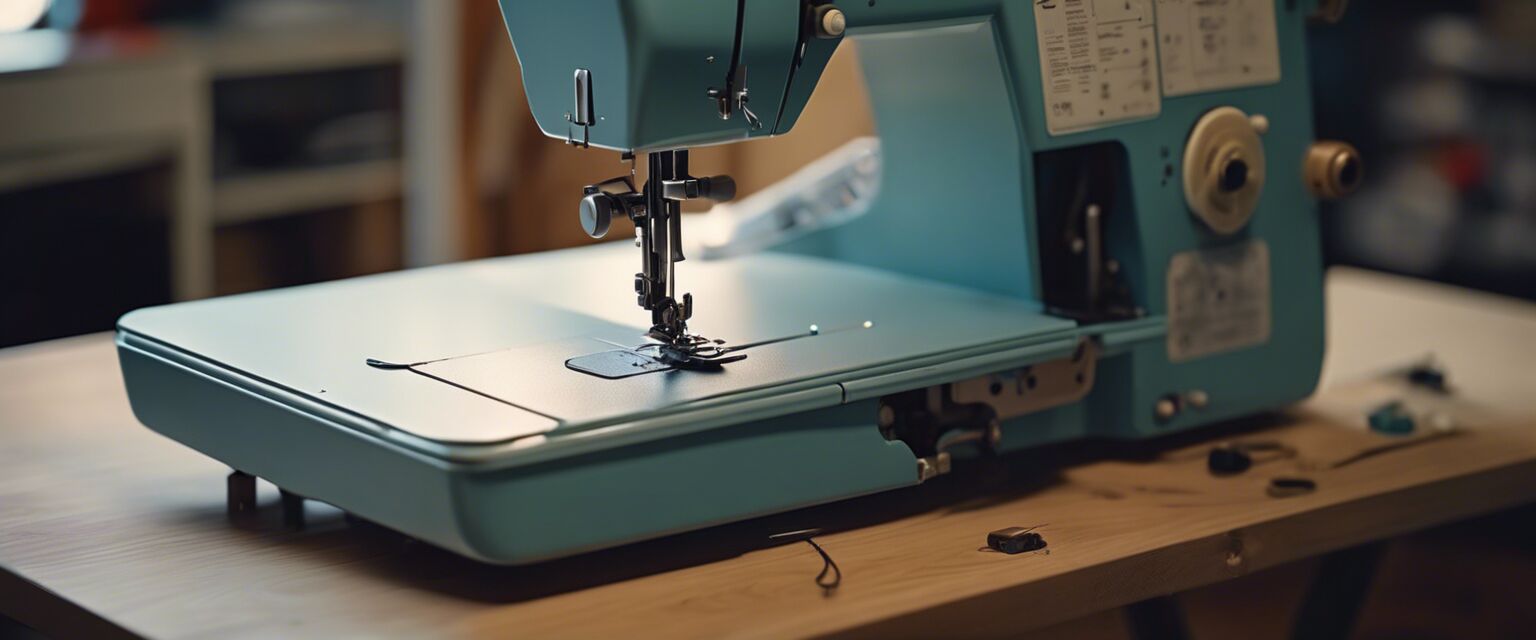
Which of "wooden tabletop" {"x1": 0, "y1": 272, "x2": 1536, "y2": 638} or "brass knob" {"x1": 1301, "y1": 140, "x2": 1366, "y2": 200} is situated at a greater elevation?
"brass knob" {"x1": 1301, "y1": 140, "x2": 1366, "y2": 200}

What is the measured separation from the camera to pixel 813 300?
1768 mm

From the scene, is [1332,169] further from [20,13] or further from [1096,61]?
[20,13]

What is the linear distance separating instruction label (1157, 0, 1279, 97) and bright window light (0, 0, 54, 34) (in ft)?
9.43

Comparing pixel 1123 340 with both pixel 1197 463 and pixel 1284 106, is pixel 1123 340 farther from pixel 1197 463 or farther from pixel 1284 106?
pixel 1284 106

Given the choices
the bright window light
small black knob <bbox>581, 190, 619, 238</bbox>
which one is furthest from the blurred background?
small black knob <bbox>581, 190, 619, 238</bbox>

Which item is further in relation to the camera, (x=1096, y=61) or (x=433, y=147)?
(x=433, y=147)

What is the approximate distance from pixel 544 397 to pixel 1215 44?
31.5 inches

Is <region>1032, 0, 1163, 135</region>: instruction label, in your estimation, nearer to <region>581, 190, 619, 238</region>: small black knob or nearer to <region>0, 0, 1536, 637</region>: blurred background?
<region>581, 190, 619, 238</region>: small black knob

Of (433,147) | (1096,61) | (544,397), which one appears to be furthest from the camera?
(433,147)

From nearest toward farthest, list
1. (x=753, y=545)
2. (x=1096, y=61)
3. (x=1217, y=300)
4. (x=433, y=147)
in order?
(x=753, y=545) → (x=1096, y=61) → (x=1217, y=300) → (x=433, y=147)

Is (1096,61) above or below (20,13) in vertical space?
below

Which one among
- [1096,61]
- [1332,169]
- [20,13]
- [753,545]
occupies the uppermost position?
[20,13]

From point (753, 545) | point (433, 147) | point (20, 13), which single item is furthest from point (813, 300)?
point (20, 13)

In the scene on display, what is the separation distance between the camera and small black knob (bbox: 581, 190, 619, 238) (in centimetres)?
147
